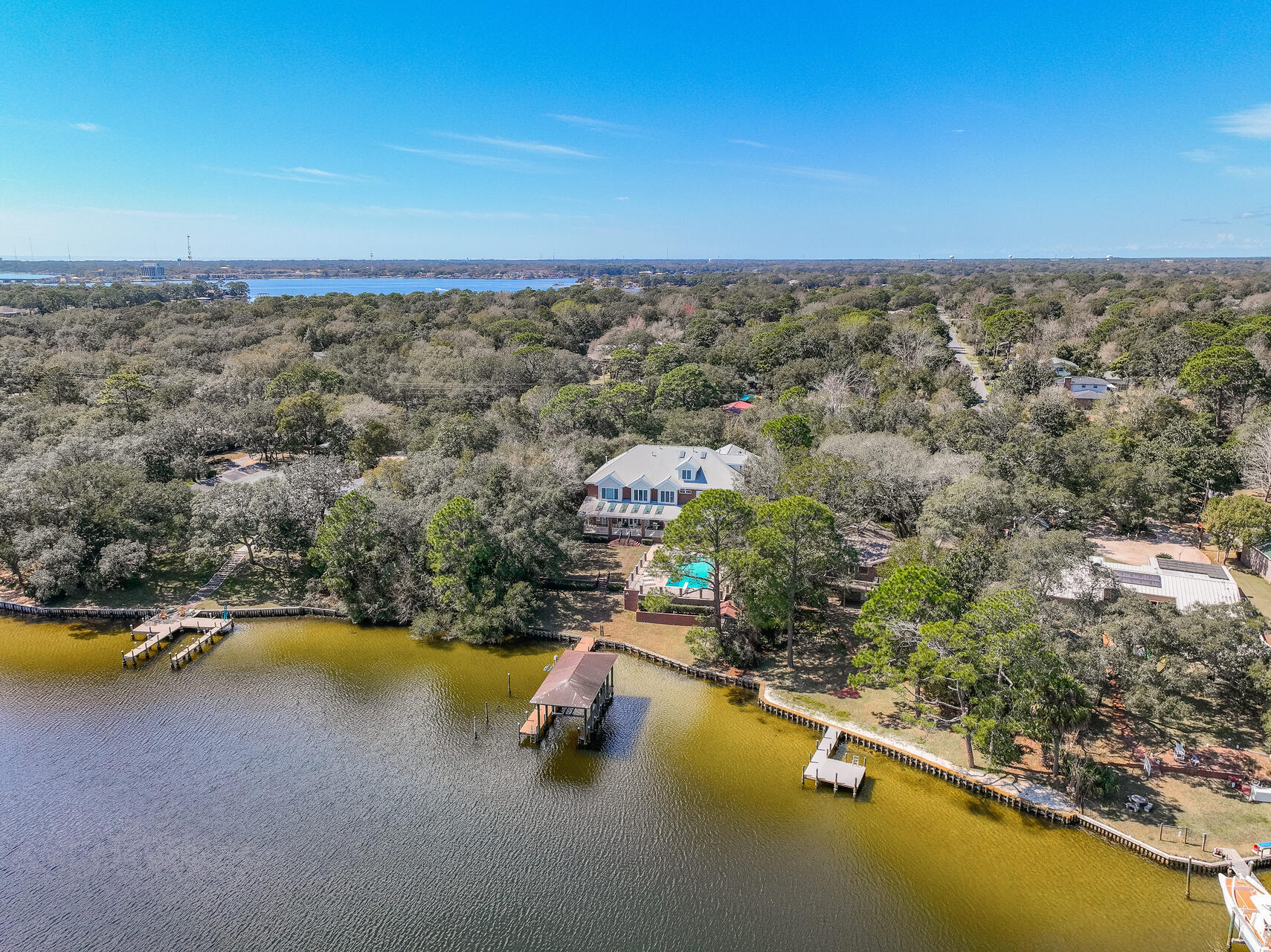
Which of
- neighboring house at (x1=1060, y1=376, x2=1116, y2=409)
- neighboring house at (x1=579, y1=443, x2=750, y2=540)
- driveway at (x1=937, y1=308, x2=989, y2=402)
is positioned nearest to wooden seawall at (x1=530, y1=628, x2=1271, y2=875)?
neighboring house at (x1=579, y1=443, x2=750, y2=540)

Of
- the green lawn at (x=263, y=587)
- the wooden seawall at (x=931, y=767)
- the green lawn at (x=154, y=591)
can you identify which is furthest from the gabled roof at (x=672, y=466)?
the green lawn at (x=154, y=591)

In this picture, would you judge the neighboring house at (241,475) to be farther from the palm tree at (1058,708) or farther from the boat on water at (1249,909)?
the boat on water at (1249,909)

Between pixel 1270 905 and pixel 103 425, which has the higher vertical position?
pixel 103 425

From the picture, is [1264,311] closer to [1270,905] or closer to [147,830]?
[1270,905]

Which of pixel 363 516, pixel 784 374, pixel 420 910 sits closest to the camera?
pixel 420 910

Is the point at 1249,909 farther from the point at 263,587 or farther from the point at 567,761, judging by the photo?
the point at 263,587

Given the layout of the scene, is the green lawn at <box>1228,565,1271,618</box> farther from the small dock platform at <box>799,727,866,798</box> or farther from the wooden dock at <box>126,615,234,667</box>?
the wooden dock at <box>126,615,234,667</box>

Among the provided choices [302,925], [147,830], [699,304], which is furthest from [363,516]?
[699,304]
